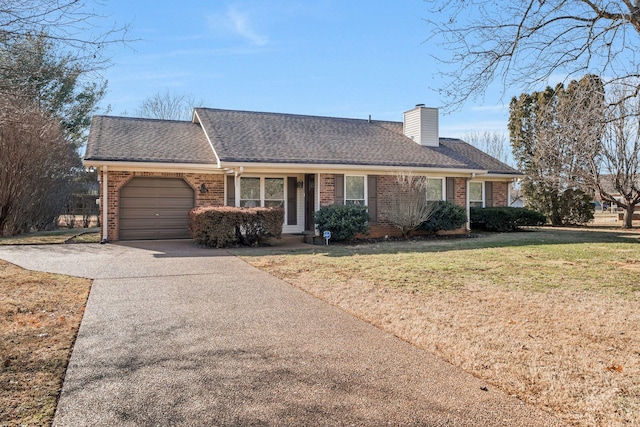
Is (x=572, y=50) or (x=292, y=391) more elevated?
(x=572, y=50)

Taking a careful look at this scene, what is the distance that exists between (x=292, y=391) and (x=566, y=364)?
240 cm

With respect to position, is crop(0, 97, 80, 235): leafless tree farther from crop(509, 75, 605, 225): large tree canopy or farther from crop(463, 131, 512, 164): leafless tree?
crop(463, 131, 512, 164): leafless tree

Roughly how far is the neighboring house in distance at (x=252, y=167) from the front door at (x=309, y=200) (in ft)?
0.11

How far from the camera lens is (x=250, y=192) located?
16.5 m

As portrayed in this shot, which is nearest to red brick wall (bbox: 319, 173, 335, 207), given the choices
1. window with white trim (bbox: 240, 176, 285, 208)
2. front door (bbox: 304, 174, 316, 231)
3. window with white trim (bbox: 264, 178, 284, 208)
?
front door (bbox: 304, 174, 316, 231)

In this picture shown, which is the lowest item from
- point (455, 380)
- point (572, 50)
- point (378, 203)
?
point (455, 380)

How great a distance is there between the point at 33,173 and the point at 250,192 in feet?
28.9

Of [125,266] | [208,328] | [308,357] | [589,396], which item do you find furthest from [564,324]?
[125,266]

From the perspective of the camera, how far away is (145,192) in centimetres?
1483

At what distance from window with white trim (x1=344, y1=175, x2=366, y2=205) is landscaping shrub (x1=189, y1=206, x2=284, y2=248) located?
3.37 meters

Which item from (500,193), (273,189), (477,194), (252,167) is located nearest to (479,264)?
(252,167)

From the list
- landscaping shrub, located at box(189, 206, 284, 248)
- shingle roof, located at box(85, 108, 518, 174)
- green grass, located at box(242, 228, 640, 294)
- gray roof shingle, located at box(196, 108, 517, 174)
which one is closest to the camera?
green grass, located at box(242, 228, 640, 294)

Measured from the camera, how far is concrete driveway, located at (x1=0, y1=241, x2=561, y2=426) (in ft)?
10.4

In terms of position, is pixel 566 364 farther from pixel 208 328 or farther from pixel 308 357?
pixel 208 328
